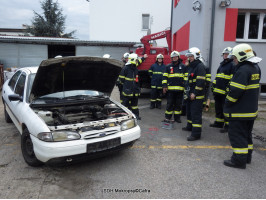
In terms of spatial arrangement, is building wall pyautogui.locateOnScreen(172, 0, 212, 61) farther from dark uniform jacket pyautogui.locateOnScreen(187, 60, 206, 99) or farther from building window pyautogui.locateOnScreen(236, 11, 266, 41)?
dark uniform jacket pyautogui.locateOnScreen(187, 60, 206, 99)

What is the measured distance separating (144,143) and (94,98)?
136 centimetres

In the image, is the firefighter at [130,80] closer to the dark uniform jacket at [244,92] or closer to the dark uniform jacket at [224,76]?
the dark uniform jacket at [224,76]

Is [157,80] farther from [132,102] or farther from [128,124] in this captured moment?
[128,124]

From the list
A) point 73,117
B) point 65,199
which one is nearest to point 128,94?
point 73,117

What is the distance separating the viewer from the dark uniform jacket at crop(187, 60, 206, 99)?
4.67 meters

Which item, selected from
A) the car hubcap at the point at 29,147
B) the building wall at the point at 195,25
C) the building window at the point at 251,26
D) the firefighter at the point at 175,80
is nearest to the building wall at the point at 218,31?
the building wall at the point at 195,25

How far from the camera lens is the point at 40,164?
137 inches

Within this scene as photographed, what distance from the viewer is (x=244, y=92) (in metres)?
3.46

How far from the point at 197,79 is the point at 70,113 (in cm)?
260

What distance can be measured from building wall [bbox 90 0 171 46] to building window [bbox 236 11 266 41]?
14.9 meters

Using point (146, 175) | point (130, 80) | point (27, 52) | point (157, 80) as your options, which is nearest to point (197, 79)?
point (130, 80)

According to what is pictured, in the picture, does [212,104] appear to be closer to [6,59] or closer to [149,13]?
[6,59]

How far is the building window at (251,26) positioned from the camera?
850 cm

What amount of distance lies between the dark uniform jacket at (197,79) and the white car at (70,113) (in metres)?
1.62
